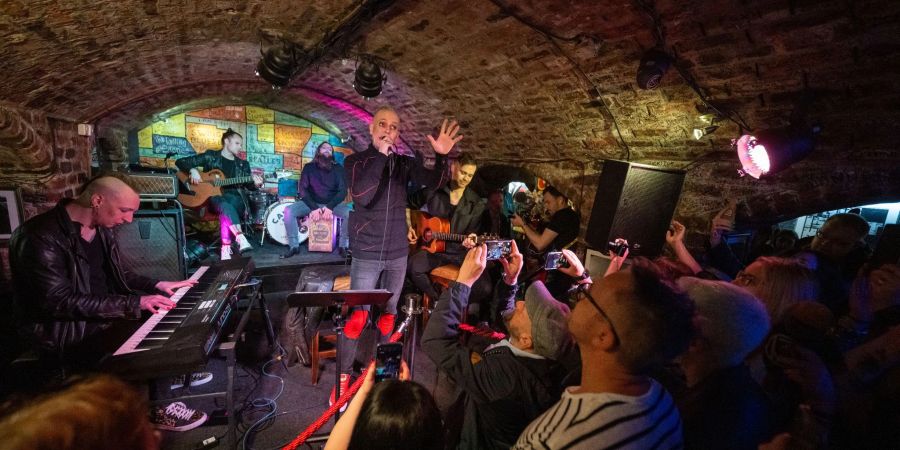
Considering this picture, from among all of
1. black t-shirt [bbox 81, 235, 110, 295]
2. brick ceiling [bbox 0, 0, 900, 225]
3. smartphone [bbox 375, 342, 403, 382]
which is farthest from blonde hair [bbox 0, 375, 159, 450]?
brick ceiling [bbox 0, 0, 900, 225]

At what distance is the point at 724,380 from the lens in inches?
53.2

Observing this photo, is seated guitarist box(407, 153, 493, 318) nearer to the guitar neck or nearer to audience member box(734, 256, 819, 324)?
audience member box(734, 256, 819, 324)

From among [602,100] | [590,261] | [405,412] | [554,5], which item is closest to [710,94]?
[602,100]

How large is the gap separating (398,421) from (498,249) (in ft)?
4.16

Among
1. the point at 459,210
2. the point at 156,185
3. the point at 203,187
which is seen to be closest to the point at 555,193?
the point at 459,210

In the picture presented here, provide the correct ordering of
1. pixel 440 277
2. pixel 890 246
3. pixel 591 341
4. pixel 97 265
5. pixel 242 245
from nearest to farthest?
pixel 591 341 < pixel 97 265 < pixel 890 246 < pixel 440 277 < pixel 242 245

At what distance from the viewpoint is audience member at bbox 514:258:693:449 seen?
39.1 inches

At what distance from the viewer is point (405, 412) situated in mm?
1050

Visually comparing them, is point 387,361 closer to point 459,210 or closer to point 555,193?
point 459,210

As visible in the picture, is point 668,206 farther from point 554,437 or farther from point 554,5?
point 554,437

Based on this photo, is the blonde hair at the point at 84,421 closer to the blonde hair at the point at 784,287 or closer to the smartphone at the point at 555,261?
the smartphone at the point at 555,261

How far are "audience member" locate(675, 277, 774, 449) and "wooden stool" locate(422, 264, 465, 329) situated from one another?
3075mm

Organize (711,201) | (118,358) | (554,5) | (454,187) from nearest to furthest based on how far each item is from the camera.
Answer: (118,358) < (554,5) < (711,201) < (454,187)

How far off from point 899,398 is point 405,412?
7.26 ft
